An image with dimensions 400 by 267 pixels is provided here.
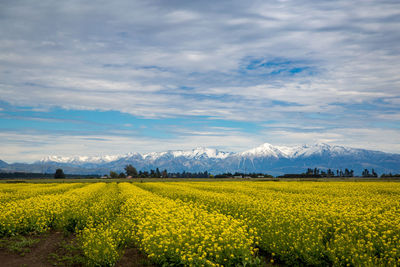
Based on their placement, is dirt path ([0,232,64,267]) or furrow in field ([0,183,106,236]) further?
furrow in field ([0,183,106,236])

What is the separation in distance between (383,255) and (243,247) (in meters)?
4.96

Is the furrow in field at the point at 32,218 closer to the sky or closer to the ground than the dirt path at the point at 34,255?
closer to the sky

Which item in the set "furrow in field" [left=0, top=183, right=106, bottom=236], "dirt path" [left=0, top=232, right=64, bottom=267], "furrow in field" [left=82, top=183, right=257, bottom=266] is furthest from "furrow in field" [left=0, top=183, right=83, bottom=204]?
"furrow in field" [left=82, top=183, right=257, bottom=266]

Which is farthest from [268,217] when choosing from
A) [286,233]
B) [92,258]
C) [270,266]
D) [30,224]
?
[30,224]

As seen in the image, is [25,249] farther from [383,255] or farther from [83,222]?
[383,255]

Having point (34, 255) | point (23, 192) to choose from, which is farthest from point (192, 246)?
point (23, 192)

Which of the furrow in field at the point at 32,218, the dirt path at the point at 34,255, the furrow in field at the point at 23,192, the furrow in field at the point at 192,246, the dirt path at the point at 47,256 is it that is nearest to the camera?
the furrow in field at the point at 192,246

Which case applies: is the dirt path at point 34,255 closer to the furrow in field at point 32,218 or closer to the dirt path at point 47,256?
the dirt path at point 47,256

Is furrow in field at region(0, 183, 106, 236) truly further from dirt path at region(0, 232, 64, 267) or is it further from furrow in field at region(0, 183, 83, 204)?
furrow in field at region(0, 183, 83, 204)

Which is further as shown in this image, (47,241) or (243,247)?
(47,241)

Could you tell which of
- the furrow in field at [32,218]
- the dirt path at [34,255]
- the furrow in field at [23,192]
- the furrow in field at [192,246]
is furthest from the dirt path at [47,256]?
the furrow in field at [23,192]

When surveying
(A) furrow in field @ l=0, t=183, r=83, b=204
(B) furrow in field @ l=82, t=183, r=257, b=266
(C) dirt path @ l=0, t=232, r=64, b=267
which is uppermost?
(B) furrow in field @ l=82, t=183, r=257, b=266

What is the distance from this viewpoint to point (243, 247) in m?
10.4

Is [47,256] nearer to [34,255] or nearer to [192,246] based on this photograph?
Answer: [34,255]
